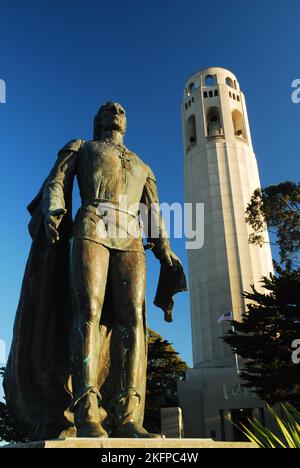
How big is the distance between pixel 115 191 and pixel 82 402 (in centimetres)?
181

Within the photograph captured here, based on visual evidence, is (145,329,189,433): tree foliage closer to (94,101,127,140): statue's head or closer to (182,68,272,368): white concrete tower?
(182,68,272,368): white concrete tower

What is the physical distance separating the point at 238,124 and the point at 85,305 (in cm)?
4502

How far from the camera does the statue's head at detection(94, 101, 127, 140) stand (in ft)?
14.8

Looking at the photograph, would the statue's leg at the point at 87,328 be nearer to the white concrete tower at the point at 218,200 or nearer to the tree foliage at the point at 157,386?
the tree foliage at the point at 157,386

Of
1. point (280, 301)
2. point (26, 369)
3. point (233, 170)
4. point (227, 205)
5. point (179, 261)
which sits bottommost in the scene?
point (26, 369)

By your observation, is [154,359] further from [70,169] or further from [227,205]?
[70,169]

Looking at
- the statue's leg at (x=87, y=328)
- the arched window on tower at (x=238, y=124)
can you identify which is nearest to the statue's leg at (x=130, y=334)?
the statue's leg at (x=87, y=328)

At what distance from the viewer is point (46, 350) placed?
12.2 feet

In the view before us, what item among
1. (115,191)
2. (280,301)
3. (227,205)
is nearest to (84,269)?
(115,191)

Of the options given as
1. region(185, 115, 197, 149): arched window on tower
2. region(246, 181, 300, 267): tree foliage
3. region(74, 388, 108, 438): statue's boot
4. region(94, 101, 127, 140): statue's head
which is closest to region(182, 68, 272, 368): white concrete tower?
region(185, 115, 197, 149): arched window on tower

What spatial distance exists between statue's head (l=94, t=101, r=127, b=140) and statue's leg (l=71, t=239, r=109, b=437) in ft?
4.45

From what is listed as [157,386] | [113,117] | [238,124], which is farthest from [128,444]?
[238,124]

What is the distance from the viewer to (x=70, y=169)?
4.21 m

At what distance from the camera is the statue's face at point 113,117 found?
450 cm
